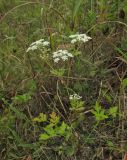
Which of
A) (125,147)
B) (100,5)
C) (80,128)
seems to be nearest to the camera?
(125,147)

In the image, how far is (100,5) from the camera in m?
2.46

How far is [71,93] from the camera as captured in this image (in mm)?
2242

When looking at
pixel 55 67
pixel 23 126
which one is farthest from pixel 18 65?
pixel 23 126

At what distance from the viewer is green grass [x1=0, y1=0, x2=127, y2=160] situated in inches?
78.8

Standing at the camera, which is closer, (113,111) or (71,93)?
(113,111)

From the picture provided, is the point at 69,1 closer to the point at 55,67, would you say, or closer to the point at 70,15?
the point at 70,15

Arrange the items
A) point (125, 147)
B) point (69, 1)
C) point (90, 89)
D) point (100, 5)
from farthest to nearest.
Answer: point (69, 1), point (100, 5), point (90, 89), point (125, 147)

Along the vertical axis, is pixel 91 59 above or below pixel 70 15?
below

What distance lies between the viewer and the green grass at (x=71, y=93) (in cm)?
200

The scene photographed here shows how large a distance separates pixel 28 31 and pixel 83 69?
0.86 meters

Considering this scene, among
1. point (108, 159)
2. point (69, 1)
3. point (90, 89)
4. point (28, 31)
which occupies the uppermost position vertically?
point (69, 1)

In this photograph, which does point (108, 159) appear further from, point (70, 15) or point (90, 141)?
point (70, 15)

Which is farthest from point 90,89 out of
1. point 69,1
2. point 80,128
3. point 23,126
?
point 69,1

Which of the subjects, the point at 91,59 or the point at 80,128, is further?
the point at 91,59
